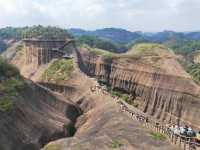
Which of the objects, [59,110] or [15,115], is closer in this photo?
[15,115]

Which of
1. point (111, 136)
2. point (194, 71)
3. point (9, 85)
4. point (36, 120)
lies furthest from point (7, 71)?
point (194, 71)

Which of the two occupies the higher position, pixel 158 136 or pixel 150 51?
pixel 150 51

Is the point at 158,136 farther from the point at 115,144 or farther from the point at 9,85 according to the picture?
the point at 9,85

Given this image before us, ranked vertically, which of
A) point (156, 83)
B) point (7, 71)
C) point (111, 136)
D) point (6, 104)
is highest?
point (7, 71)

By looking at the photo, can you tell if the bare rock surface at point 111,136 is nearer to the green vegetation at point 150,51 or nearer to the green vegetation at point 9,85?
the green vegetation at point 9,85

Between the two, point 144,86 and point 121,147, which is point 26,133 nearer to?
point 121,147

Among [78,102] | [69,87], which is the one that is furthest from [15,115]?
[69,87]
